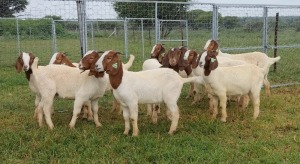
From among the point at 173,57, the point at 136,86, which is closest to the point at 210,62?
the point at 173,57

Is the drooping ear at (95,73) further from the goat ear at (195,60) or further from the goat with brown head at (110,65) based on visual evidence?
the goat ear at (195,60)

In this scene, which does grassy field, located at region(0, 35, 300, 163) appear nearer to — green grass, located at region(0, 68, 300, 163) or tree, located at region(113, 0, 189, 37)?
green grass, located at region(0, 68, 300, 163)

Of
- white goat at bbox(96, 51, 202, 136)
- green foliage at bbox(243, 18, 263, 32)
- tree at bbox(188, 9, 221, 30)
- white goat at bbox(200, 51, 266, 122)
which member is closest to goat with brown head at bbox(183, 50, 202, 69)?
white goat at bbox(200, 51, 266, 122)

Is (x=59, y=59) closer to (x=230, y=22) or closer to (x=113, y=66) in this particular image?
(x=113, y=66)

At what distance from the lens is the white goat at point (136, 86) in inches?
239

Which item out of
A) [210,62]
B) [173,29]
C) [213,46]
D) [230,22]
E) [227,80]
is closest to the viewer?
[210,62]

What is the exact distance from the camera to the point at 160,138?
6105 mm

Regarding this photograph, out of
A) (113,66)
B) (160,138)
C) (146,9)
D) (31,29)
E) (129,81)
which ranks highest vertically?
(146,9)

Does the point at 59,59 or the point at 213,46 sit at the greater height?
the point at 213,46

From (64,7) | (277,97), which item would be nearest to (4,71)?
(64,7)

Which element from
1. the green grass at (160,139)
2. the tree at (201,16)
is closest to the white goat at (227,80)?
the green grass at (160,139)

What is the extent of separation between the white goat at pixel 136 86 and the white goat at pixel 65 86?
568mm

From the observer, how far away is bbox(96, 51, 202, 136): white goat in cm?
606

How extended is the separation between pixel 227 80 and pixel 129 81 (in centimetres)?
210
